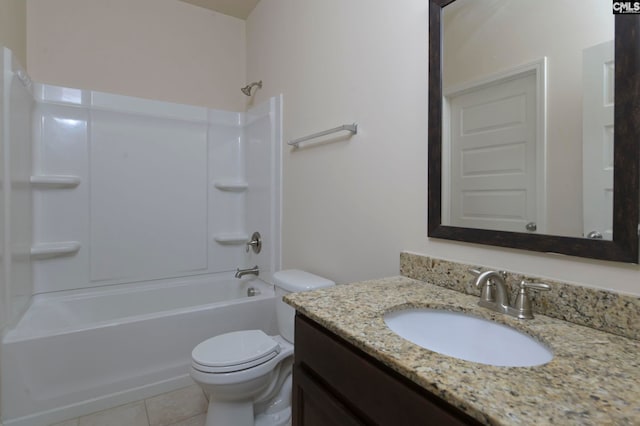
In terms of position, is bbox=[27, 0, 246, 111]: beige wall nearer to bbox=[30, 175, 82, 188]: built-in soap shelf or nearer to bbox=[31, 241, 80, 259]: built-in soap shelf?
bbox=[30, 175, 82, 188]: built-in soap shelf

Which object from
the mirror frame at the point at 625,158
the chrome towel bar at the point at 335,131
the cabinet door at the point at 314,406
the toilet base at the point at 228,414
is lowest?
the toilet base at the point at 228,414

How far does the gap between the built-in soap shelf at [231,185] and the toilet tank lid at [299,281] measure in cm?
123

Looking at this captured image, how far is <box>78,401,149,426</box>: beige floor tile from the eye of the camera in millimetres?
1611

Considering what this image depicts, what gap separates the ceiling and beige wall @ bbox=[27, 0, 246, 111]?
0.19 feet

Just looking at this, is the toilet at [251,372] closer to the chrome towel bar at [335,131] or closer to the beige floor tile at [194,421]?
the beige floor tile at [194,421]

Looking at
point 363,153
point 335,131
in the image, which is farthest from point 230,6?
point 363,153

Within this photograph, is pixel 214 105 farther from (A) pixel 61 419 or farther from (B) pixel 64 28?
(A) pixel 61 419

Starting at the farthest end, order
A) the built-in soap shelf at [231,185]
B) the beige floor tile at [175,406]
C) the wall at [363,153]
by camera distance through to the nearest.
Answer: the built-in soap shelf at [231,185], the beige floor tile at [175,406], the wall at [363,153]

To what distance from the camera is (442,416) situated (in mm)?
537

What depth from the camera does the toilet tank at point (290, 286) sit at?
5.31ft

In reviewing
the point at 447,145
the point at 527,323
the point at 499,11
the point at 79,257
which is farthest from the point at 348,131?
the point at 79,257

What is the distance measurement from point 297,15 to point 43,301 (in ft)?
8.15

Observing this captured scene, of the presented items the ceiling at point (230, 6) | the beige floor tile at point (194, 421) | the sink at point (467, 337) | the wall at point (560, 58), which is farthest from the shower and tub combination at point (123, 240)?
the wall at point (560, 58)

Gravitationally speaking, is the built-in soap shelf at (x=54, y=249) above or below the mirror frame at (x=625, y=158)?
below
